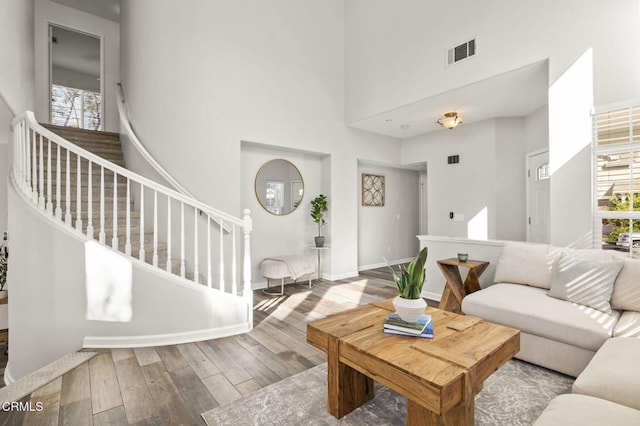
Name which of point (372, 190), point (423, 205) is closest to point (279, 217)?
Answer: point (372, 190)

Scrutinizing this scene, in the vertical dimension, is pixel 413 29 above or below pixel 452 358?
above

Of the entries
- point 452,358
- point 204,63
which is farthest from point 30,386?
point 204,63

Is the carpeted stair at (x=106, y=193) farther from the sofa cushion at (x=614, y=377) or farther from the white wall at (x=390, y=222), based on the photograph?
the white wall at (x=390, y=222)

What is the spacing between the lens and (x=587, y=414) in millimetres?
1157

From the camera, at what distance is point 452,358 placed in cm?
148

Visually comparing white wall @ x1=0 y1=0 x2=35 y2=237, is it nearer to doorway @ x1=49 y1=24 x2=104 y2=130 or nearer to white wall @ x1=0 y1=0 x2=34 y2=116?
white wall @ x1=0 y1=0 x2=34 y2=116

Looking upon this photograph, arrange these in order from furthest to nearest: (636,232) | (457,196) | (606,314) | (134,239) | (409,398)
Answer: (457,196), (134,239), (636,232), (606,314), (409,398)

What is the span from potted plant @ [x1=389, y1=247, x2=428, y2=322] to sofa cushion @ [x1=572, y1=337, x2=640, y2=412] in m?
0.76

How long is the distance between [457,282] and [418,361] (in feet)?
7.22

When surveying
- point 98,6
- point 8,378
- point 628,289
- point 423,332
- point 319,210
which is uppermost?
point 98,6

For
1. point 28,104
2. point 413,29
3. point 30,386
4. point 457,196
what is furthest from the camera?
point 457,196

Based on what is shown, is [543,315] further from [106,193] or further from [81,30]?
[81,30]

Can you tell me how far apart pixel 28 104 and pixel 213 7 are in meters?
2.79

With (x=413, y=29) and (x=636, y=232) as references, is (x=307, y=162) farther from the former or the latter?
(x=636, y=232)
